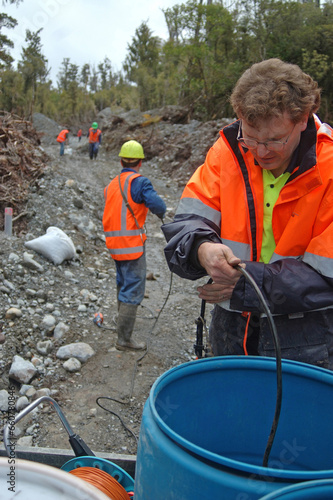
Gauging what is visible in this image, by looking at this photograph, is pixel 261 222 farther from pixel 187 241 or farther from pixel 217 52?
pixel 217 52

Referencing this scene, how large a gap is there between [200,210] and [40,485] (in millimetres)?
1047

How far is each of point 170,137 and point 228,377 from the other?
1609cm

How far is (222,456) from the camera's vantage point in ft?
3.48

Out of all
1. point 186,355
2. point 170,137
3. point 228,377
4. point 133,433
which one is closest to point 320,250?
point 228,377

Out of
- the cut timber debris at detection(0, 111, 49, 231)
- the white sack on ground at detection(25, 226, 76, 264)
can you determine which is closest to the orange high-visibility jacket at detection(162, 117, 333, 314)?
the white sack on ground at detection(25, 226, 76, 264)

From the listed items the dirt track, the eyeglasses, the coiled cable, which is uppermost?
the eyeglasses

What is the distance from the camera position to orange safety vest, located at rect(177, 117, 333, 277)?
1477 mm

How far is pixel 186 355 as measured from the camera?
13.6 feet

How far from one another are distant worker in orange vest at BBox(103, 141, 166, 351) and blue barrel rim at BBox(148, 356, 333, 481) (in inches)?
116

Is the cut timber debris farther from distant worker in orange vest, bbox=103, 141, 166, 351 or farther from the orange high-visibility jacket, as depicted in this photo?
the orange high-visibility jacket

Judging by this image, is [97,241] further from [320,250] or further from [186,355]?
[320,250]

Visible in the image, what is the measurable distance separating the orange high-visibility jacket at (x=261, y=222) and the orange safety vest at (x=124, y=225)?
2.45 metres

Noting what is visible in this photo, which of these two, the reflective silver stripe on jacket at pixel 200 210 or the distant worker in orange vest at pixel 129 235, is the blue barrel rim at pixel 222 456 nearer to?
the reflective silver stripe on jacket at pixel 200 210

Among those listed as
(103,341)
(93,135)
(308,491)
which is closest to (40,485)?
(308,491)
